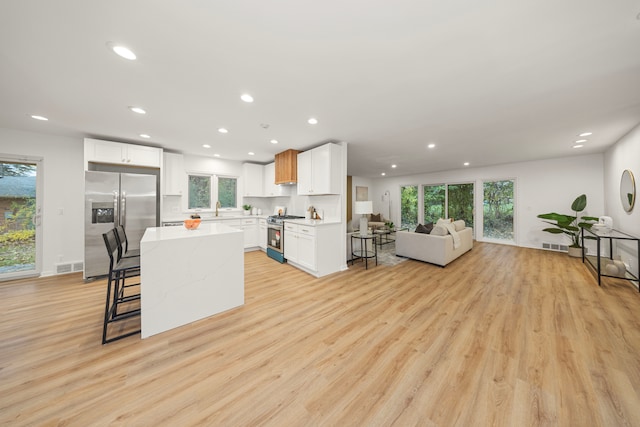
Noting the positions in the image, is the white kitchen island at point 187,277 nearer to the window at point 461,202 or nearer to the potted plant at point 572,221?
the potted plant at point 572,221

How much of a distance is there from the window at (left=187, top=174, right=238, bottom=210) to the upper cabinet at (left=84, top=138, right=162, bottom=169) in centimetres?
106

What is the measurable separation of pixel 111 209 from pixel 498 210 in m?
9.47


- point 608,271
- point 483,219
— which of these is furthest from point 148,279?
point 483,219

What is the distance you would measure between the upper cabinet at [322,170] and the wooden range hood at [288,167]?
0.26 m

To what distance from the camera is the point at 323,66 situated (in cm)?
184

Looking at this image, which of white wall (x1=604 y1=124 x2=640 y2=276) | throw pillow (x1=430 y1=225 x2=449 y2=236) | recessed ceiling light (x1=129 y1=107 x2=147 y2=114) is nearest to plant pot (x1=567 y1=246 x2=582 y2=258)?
white wall (x1=604 y1=124 x2=640 y2=276)

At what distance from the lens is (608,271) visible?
3.43 m

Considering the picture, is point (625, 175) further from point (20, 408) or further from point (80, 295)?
point (80, 295)

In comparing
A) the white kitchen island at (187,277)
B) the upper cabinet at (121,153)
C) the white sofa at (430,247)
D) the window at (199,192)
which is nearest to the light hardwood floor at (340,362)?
the white kitchen island at (187,277)

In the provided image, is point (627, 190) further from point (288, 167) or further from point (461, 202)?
point (288, 167)

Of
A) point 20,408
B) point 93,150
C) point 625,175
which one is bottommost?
point 20,408

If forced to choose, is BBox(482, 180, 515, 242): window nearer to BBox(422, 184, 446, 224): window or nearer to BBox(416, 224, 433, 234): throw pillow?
BBox(422, 184, 446, 224): window

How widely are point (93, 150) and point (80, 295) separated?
2.39 meters

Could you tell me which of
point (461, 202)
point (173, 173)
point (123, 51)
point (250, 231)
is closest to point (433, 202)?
point (461, 202)
